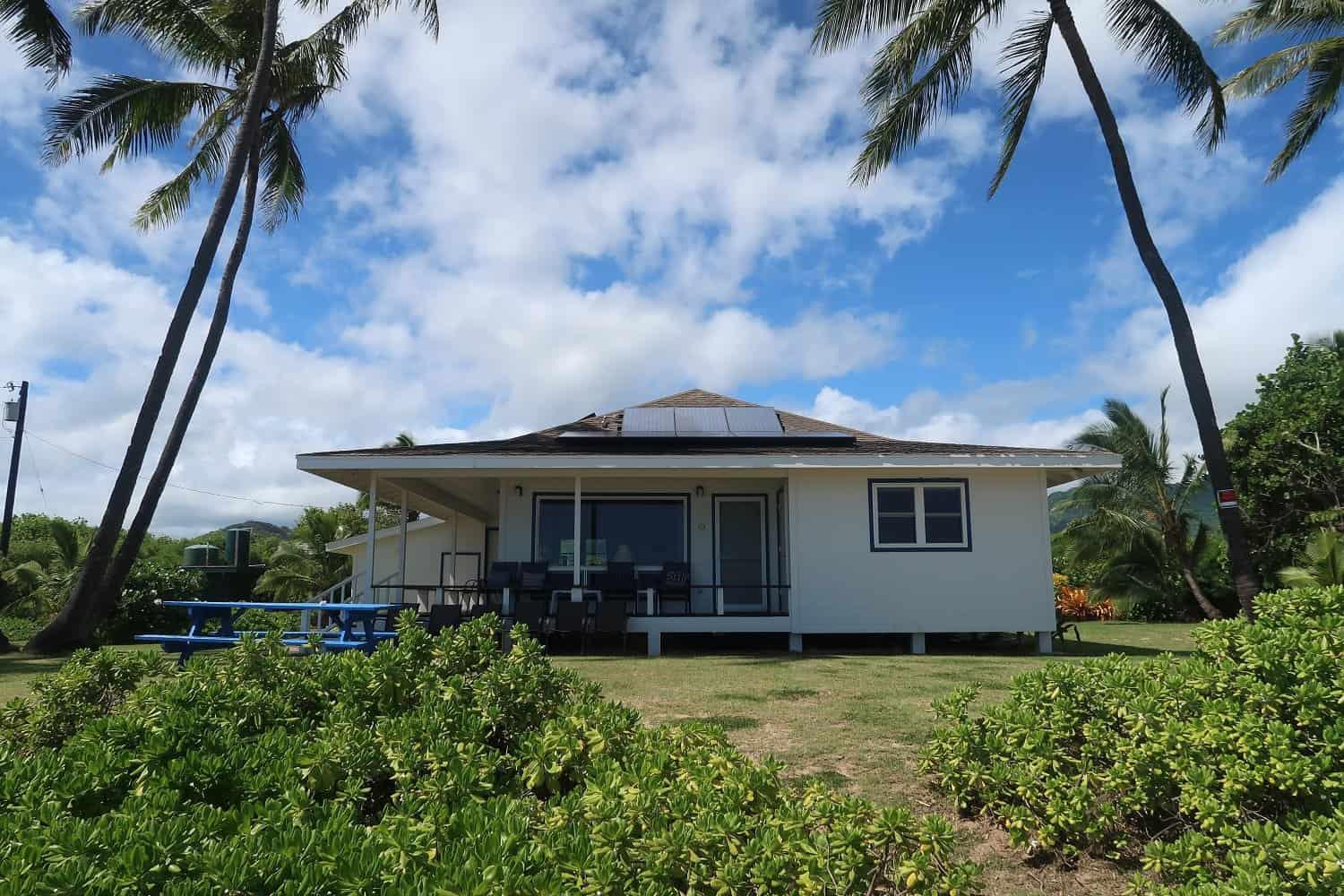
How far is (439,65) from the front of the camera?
13383 mm

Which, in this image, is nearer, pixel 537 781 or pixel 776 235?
pixel 537 781

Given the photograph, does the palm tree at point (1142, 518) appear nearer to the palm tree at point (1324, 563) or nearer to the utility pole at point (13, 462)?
the palm tree at point (1324, 563)

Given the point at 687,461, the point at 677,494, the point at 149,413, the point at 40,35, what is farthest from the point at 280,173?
the point at 687,461

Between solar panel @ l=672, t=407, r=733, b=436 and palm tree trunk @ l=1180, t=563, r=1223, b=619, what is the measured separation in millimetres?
15143

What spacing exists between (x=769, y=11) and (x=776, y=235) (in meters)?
3.47

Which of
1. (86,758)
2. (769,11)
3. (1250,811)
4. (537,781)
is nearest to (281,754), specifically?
(86,758)

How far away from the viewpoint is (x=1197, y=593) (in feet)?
73.2

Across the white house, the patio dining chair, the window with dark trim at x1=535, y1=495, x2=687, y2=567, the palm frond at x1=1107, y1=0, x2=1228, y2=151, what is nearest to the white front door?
the white house

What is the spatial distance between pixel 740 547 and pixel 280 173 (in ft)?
45.4

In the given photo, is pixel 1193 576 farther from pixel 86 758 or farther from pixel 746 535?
pixel 86 758

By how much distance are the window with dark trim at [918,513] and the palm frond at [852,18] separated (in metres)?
7.17

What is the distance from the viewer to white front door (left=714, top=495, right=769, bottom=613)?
14.7 meters

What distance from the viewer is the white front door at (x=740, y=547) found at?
14711 mm

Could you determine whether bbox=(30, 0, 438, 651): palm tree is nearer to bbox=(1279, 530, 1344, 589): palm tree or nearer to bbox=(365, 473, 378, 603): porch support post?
bbox=(365, 473, 378, 603): porch support post
